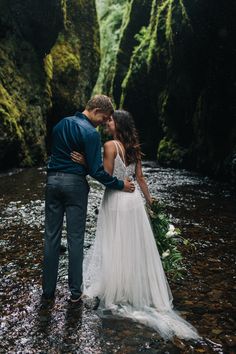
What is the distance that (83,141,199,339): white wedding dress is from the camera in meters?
5.01

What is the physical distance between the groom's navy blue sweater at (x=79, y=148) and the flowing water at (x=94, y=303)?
A: 165 centimetres

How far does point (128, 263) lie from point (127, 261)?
0.03 meters

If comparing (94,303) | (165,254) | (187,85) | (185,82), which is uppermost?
(185,82)

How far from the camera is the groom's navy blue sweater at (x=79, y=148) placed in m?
4.88

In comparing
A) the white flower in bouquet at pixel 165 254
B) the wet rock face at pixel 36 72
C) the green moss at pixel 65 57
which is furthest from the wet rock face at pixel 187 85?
the white flower in bouquet at pixel 165 254

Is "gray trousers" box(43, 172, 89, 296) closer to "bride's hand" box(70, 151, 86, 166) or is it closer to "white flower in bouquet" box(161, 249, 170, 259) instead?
"bride's hand" box(70, 151, 86, 166)

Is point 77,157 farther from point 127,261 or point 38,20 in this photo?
point 38,20

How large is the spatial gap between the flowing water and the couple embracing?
328 mm

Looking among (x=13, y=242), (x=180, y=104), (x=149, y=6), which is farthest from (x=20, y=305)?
(x=149, y=6)

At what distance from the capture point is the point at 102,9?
141ft

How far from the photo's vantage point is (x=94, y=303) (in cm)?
512

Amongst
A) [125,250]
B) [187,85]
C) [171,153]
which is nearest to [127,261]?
[125,250]

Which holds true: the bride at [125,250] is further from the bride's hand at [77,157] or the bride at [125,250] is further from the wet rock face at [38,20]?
the wet rock face at [38,20]

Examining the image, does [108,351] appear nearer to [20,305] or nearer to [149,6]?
[20,305]
